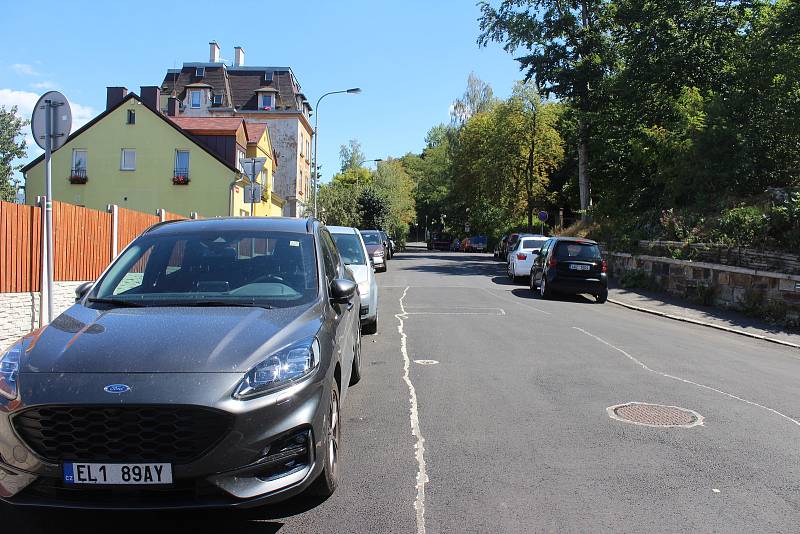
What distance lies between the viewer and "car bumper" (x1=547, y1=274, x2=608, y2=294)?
17.5m

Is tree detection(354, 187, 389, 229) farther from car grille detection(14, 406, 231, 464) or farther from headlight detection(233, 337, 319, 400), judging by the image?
car grille detection(14, 406, 231, 464)

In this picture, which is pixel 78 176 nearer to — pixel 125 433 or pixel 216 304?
pixel 216 304

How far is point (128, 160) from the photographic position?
37.3 metres

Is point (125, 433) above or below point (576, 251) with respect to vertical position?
below

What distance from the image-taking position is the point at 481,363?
848 cm

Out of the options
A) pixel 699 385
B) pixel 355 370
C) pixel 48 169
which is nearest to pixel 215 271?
pixel 355 370

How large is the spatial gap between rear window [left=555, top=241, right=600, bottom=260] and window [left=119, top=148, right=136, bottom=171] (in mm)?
27527

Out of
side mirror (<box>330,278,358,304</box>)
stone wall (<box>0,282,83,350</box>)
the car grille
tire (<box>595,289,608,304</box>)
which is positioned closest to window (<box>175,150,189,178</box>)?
tire (<box>595,289,608,304</box>)

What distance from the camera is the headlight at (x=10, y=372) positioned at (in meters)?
3.48

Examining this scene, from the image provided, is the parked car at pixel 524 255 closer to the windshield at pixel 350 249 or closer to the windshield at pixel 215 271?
the windshield at pixel 350 249

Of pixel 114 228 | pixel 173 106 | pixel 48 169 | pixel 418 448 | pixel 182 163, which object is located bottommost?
pixel 418 448

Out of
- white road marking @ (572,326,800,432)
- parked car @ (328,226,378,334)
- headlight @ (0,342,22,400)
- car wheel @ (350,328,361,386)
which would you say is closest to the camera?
headlight @ (0,342,22,400)

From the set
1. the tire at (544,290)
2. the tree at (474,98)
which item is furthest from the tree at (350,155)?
the tire at (544,290)

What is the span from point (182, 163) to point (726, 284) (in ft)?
96.9
